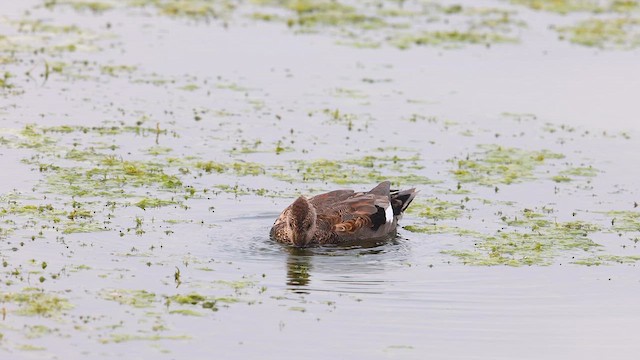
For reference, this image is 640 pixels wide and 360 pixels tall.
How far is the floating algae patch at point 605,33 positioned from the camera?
28.6 m

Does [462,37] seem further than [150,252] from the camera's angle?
Yes

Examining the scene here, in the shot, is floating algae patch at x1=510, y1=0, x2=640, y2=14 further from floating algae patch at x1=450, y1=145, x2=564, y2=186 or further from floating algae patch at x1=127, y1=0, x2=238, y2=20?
floating algae patch at x1=450, y1=145, x2=564, y2=186

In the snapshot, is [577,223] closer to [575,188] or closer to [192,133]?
[575,188]

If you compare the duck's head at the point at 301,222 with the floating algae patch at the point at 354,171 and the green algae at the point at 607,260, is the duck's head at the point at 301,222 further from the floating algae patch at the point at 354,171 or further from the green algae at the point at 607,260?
the green algae at the point at 607,260

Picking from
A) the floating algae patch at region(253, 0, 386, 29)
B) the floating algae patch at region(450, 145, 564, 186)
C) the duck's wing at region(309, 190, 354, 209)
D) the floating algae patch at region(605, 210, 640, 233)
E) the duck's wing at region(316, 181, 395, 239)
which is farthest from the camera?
the floating algae patch at region(253, 0, 386, 29)

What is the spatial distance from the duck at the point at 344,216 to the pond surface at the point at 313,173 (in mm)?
245

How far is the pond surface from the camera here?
13711 mm

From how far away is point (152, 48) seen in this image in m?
26.9

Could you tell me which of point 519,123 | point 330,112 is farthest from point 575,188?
point 330,112

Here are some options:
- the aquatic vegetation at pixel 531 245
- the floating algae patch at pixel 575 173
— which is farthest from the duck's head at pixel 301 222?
the floating algae patch at pixel 575 173

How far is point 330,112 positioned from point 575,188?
489cm

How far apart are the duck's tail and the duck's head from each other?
3.98 ft

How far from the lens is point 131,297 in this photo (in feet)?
46.0

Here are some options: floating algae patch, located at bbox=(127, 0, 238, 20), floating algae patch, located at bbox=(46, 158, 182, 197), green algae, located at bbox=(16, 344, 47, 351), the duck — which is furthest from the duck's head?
floating algae patch, located at bbox=(127, 0, 238, 20)
